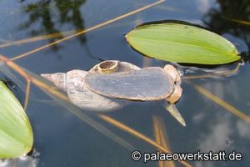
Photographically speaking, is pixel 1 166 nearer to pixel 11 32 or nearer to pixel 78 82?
pixel 78 82

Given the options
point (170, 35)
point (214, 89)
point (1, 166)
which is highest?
point (170, 35)

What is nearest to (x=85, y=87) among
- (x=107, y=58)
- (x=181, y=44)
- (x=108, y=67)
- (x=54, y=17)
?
(x=108, y=67)

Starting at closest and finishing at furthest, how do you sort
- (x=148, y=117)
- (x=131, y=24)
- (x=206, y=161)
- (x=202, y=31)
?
1. (x=206, y=161)
2. (x=148, y=117)
3. (x=202, y=31)
4. (x=131, y=24)

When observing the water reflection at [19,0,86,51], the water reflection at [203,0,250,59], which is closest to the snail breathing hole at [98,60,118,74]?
the water reflection at [19,0,86,51]

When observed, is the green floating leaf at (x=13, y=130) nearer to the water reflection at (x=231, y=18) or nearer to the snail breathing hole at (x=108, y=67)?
the snail breathing hole at (x=108, y=67)

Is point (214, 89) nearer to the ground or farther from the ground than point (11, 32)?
nearer to the ground

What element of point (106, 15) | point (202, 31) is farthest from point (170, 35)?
point (106, 15)

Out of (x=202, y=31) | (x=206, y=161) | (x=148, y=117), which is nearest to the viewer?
(x=206, y=161)

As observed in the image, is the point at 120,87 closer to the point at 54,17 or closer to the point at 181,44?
the point at 181,44
